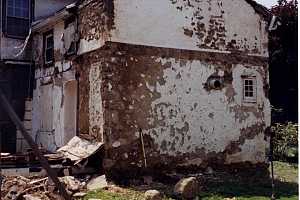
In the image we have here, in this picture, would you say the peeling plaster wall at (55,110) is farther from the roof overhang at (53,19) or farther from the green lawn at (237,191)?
the green lawn at (237,191)

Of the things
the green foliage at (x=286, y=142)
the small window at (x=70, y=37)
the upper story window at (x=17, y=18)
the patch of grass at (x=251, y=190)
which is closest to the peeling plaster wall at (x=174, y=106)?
the small window at (x=70, y=37)

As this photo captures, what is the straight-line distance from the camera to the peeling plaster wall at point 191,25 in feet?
39.4

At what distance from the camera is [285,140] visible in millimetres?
16922

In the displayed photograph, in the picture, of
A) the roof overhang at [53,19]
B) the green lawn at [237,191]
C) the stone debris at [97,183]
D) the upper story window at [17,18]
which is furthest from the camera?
the upper story window at [17,18]

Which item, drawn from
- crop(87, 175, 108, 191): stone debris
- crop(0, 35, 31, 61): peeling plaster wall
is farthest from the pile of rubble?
crop(0, 35, 31, 61): peeling plaster wall

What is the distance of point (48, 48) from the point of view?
50.7ft

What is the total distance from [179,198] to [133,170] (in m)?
2.22

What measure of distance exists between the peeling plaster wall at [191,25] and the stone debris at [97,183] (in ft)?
12.5

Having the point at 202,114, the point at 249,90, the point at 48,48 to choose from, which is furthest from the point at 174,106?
the point at 48,48

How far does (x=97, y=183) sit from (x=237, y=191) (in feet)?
11.8

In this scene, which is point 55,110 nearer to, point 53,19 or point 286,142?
point 53,19

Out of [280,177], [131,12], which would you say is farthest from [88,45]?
[280,177]

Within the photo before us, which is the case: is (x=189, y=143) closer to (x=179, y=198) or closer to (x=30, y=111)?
(x=179, y=198)

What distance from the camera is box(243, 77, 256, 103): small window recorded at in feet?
45.9
